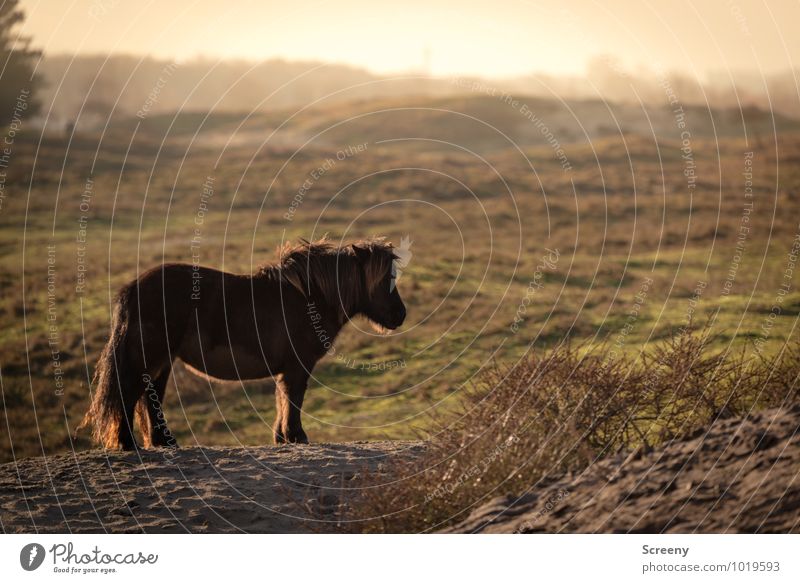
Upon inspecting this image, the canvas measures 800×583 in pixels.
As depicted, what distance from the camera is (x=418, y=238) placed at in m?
39.4

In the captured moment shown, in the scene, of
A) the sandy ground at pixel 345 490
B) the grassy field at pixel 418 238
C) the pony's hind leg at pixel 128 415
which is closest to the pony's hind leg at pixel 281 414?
the sandy ground at pixel 345 490

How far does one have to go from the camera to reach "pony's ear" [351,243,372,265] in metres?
13.2

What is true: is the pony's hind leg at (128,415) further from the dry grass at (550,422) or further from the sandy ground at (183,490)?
the dry grass at (550,422)

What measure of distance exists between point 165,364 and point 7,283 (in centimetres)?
2310

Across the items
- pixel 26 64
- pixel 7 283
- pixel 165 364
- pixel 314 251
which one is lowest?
pixel 7 283

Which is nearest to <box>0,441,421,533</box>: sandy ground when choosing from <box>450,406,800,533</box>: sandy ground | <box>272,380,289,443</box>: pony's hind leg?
<box>272,380,289,443</box>: pony's hind leg

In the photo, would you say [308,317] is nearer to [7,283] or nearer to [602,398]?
[602,398]

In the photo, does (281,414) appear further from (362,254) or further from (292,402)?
(362,254)

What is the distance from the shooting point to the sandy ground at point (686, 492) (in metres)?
8.67

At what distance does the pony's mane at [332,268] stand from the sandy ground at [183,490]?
87.8 inches

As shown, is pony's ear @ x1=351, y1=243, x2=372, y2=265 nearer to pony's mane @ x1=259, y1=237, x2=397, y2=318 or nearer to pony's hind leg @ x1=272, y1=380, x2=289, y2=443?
pony's mane @ x1=259, y1=237, x2=397, y2=318


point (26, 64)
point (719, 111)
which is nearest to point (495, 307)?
point (26, 64)
